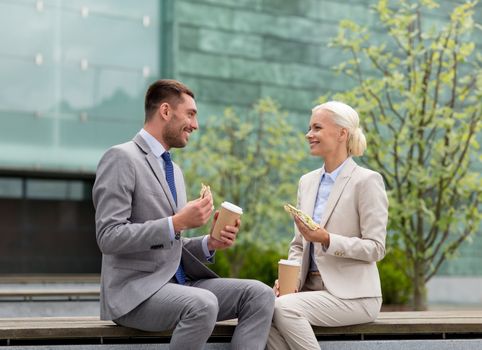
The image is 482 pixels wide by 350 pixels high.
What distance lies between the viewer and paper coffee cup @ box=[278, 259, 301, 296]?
5.85m

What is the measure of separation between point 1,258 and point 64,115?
410 centimetres

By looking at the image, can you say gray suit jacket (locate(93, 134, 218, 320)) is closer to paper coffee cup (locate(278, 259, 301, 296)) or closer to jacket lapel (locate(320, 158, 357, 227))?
Answer: paper coffee cup (locate(278, 259, 301, 296))

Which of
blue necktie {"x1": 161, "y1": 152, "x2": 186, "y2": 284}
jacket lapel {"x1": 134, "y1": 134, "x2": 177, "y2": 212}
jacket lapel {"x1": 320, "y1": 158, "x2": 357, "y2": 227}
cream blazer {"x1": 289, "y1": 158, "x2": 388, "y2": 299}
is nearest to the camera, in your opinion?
jacket lapel {"x1": 134, "y1": 134, "x2": 177, "y2": 212}

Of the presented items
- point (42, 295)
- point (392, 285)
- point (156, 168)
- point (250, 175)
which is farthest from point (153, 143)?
point (250, 175)

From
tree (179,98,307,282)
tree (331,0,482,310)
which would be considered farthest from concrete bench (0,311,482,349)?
tree (179,98,307,282)

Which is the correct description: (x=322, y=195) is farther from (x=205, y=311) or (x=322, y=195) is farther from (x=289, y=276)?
(x=205, y=311)

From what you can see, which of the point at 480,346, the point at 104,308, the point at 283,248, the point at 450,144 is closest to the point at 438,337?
the point at 480,346

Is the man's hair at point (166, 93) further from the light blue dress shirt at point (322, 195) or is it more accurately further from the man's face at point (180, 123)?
the light blue dress shirt at point (322, 195)

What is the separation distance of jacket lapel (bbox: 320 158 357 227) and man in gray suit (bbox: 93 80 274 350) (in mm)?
747

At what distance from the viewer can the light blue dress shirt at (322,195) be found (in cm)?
595

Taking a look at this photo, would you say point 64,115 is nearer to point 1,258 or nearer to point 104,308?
point 1,258

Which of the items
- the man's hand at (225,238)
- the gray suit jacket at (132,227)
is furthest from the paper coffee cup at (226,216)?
the gray suit jacket at (132,227)

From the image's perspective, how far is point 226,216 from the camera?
5.17 m

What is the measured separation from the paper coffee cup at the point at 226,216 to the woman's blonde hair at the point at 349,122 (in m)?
1.04
